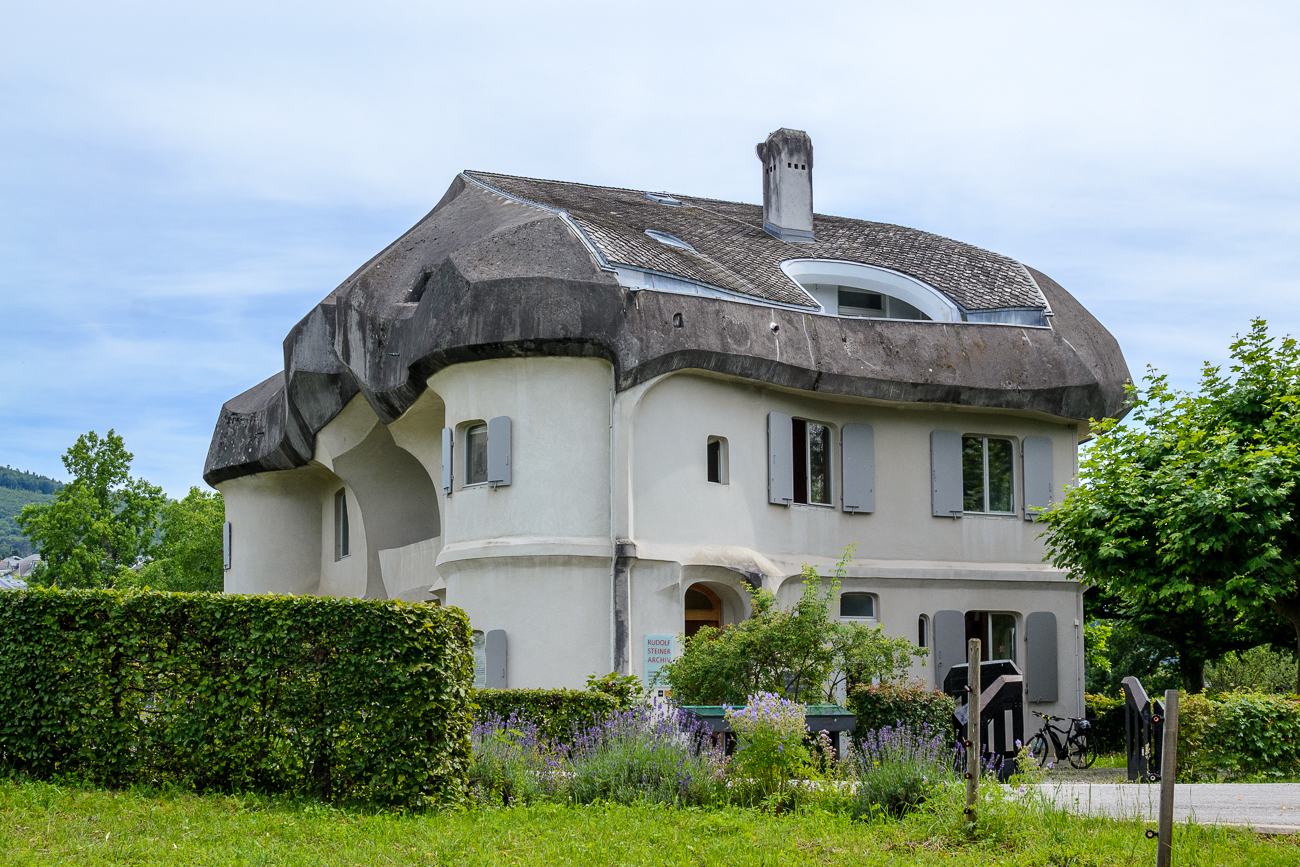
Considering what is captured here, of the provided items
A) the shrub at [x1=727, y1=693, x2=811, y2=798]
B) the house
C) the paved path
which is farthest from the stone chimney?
the shrub at [x1=727, y1=693, x2=811, y2=798]

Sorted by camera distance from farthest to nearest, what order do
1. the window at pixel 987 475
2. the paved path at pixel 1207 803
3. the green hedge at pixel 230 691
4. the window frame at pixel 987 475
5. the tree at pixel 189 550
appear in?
the tree at pixel 189 550 → the window at pixel 987 475 → the window frame at pixel 987 475 → the green hedge at pixel 230 691 → the paved path at pixel 1207 803

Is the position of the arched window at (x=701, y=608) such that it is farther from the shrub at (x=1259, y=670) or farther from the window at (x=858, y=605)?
the shrub at (x=1259, y=670)

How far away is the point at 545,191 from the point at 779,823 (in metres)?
18.9

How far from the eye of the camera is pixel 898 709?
1472 centimetres

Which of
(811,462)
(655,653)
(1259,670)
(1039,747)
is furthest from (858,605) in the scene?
(1259,670)

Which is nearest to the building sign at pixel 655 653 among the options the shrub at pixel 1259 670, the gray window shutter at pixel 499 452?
the gray window shutter at pixel 499 452

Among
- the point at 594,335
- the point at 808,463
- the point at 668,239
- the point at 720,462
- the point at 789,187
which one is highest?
the point at 789,187

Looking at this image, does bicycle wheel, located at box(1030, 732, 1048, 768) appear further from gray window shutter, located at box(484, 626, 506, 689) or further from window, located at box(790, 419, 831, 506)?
gray window shutter, located at box(484, 626, 506, 689)

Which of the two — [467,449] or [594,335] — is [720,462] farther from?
[467,449]

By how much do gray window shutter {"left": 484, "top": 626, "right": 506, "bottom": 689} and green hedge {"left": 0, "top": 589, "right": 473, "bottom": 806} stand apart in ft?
26.8

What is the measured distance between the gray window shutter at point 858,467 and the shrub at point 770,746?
11.4 metres

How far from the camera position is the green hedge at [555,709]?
46.5 ft

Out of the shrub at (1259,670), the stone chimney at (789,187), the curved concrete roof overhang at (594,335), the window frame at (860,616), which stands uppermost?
the stone chimney at (789,187)

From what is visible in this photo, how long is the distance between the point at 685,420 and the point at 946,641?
6.33 meters
